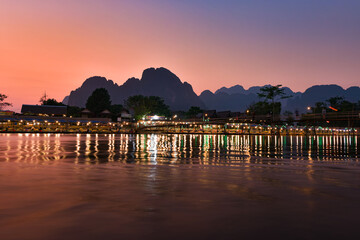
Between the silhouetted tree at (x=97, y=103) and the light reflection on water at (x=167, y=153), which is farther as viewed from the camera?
the silhouetted tree at (x=97, y=103)

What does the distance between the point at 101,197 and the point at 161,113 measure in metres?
149

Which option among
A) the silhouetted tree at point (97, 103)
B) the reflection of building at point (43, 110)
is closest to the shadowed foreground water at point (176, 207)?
the reflection of building at point (43, 110)

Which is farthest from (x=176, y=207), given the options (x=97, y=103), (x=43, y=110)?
(x=97, y=103)

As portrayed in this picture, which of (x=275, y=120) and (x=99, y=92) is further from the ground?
(x=99, y=92)

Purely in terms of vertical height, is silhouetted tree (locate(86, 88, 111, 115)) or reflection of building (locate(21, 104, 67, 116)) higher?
silhouetted tree (locate(86, 88, 111, 115))

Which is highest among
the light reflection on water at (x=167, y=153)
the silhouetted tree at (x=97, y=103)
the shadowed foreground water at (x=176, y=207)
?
the silhouetted tree at (x=97, y=103)

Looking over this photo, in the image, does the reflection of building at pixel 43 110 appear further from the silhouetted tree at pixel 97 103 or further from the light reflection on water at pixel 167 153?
the light reflection on water at pixel 167 153

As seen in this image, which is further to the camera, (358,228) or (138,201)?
(138,201)

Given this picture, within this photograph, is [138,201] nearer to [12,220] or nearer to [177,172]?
[12,220]

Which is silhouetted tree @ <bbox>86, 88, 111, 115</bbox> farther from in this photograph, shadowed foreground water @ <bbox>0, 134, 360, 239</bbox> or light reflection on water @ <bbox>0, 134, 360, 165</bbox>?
shadowed foreground water @ <bbox>0, 134, 360, 239</bbox>

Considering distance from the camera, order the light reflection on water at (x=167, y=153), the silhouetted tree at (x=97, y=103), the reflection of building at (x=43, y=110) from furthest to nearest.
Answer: the silhouetted tree at (x=97, y=103), the reflection of building at (x=43, y=110), the light reflection on water at (x=167, y=153)

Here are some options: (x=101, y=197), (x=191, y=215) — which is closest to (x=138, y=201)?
(x=101, y=197)

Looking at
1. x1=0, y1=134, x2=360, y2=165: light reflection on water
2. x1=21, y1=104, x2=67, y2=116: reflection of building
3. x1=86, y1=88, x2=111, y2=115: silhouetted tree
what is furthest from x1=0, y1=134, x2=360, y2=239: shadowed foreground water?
x1=86, y1=88, x2=111, y2=115: silhouetted tree

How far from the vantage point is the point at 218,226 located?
530 centimetres
